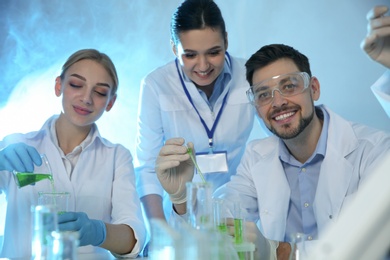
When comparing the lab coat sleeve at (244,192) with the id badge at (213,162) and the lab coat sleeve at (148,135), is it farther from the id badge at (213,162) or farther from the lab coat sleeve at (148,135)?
the lab coat sleeve at (148,135)

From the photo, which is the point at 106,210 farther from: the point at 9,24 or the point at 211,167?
the point at 9,24

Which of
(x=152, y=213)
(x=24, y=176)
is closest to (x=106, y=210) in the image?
(x=152, y=213)

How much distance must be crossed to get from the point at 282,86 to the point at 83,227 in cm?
102

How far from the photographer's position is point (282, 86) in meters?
2.27

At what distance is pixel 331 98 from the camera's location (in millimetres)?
3846

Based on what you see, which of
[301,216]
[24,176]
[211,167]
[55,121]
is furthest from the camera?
[211,167]

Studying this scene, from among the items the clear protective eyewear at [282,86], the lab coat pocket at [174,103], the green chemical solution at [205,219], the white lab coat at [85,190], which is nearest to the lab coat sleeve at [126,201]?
the white lab coat at [85,190]

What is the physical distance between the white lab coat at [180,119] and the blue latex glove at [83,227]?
0.72 meters

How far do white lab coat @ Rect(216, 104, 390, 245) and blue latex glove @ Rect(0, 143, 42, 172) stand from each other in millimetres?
846

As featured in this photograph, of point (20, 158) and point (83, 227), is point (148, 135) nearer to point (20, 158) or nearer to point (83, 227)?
point (20, 158)

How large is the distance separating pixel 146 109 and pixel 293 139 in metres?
0.81

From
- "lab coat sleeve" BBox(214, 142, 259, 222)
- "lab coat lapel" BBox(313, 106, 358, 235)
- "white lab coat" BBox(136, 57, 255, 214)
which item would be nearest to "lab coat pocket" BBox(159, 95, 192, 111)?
"white lab coat" BBox(136, 57, 255, 214)

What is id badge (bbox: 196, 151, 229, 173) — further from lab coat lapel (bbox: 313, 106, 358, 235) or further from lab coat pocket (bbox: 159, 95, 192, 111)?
lab coat lapel (bbox: 313, 106, 358, 235)

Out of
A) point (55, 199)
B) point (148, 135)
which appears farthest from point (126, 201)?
point (55, 199)
